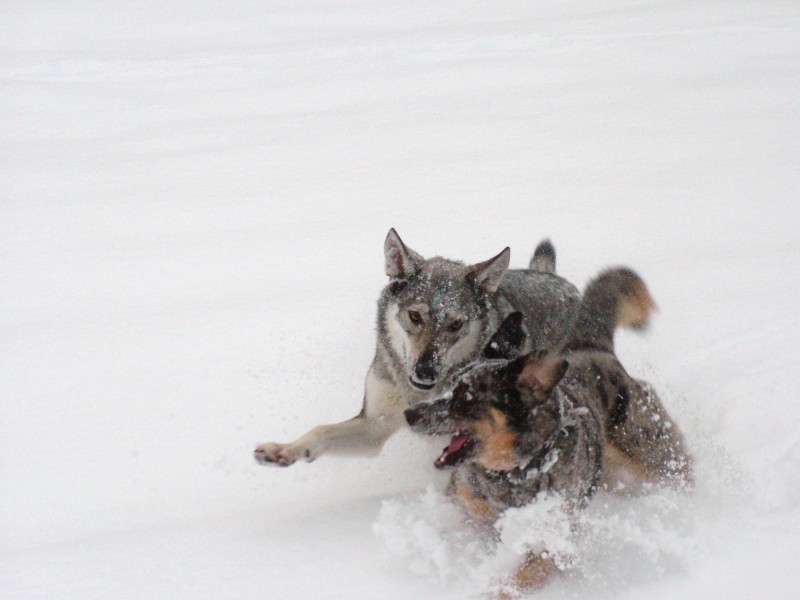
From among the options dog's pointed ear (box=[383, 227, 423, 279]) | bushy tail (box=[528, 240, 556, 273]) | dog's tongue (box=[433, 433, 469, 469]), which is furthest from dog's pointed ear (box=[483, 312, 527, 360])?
bushy tail (box=[528, 240, 556, 273])

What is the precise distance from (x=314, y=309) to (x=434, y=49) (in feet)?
25.4

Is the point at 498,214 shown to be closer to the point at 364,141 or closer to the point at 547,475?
the point at 364,141

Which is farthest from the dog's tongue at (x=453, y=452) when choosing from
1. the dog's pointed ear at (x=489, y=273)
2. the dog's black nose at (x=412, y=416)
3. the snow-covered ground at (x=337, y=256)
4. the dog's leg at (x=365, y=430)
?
the dog's pointed ear at (x=489, y=273)

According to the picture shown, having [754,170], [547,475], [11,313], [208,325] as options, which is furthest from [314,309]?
[754,170]

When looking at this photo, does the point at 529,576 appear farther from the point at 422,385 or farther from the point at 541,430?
the point at 422,385

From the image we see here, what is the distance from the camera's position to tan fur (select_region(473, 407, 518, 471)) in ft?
10.8

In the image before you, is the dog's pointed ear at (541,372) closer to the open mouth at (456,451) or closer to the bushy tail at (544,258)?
the open mouth at (456,451)

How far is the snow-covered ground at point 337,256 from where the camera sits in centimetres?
358

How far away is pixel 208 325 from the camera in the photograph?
554cm

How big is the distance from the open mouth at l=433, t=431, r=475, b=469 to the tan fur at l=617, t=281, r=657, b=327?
5.38 feet

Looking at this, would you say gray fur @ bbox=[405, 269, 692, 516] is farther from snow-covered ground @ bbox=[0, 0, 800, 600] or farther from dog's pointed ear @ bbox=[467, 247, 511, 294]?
dog's pointed ear @ bbox=[467, 247, 511, 294]

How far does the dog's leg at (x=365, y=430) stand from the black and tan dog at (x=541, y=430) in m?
0.49

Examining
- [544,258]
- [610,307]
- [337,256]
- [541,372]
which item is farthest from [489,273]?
[337,256]

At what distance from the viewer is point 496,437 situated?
10.8ft
